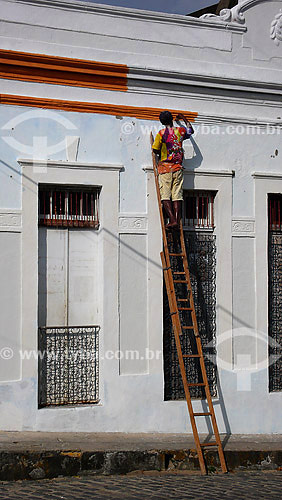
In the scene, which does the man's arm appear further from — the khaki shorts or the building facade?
the khaki shorts

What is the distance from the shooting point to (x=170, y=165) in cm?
1028

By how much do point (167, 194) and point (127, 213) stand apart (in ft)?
1.88

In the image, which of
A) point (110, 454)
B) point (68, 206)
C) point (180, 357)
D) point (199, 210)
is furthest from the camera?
point (199, 210)

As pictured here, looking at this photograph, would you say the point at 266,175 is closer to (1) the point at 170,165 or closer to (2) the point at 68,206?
(1) the point at 170,165

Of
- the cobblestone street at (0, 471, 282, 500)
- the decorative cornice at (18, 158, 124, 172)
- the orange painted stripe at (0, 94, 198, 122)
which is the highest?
the orange painted stripe at (0, 94, 198, 122)

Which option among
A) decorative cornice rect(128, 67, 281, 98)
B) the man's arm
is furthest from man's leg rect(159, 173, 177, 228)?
decorative cornice rect(128, 67, 281, 98)

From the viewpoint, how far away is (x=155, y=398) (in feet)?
34.0

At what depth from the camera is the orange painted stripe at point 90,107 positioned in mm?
9828

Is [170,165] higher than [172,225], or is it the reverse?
[170,165]

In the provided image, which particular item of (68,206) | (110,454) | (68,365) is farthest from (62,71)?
(110,454)

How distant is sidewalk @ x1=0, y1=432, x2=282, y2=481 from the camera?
8.52 meters

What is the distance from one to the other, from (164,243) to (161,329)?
3.74ft

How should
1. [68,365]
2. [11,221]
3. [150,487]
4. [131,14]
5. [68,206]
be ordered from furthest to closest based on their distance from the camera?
[131,14]
[68,206]
[68,365]
[11,221]
[150,487]

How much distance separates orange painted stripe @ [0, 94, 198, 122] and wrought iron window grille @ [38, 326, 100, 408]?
2.72 m
